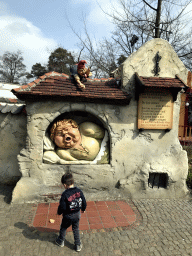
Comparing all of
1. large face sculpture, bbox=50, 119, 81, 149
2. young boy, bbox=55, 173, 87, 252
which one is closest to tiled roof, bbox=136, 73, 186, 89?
large face sculpture, bbox=50, 119, 81, 149

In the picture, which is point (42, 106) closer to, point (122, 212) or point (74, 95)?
point (74, 95)

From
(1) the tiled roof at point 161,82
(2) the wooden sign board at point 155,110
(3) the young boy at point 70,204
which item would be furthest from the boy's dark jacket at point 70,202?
(1) the tiled roof at point 161,82

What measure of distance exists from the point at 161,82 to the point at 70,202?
3339mm

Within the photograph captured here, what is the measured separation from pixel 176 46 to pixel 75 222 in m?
12.8

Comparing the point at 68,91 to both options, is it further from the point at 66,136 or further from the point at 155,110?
the point at 155,110

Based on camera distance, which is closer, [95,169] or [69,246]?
[69,246]

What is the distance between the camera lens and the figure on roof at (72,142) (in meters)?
4.28

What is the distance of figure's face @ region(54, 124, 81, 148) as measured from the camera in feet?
13.9

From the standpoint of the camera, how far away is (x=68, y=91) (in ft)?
13.7

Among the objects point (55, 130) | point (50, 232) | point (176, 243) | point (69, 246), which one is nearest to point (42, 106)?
point (55, 130)

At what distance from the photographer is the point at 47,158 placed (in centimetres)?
432

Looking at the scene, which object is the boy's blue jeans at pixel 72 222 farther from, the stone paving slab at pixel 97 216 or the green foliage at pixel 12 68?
the green foliage at pixel 12 68

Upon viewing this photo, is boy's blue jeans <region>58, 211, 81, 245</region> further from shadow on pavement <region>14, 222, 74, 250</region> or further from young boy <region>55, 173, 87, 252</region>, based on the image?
shadow on pavement <region>14, 222, 74, 250</region>

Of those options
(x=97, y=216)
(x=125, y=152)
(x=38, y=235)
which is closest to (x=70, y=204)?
(x=38, y=235)
